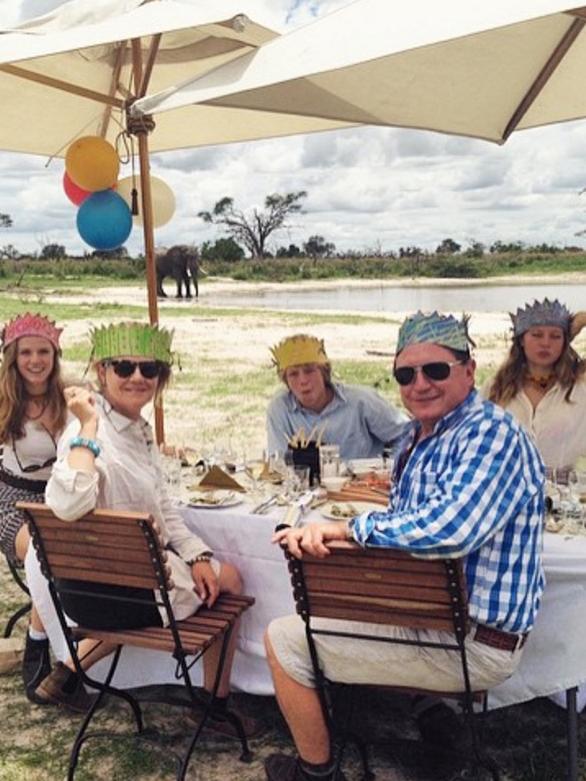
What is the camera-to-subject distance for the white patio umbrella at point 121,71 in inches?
139

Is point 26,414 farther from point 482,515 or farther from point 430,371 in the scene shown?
point 482,515

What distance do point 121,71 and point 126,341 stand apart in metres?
3.13

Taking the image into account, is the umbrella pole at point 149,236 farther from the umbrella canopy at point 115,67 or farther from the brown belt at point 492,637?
the brown belt at point 492,637

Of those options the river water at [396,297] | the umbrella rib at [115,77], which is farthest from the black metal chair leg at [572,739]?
the river water at [396,297]

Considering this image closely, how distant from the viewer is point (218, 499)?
3332 mm

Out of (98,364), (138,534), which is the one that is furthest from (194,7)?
(138,534)

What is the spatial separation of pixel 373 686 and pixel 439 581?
51cm

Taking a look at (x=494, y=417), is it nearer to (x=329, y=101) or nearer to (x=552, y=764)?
(x=552, y=764)

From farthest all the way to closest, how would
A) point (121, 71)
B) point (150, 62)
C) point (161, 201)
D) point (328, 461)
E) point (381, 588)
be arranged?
point (161, 201) → point (121, 71) → point (150, 62) → point (328, 461) → point (381, 588)

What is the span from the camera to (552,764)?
2963mm

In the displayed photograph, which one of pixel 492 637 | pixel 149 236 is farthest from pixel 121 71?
pixel 492 637

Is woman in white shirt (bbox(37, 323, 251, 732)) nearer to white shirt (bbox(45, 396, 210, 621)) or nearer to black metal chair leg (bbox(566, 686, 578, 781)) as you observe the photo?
white shirt (bbox(45, 396, 210, 621))

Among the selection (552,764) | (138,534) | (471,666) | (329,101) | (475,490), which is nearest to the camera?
(475,490)

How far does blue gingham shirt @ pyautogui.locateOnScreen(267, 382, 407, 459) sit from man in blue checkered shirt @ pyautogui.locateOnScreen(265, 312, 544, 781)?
1.73 metres
